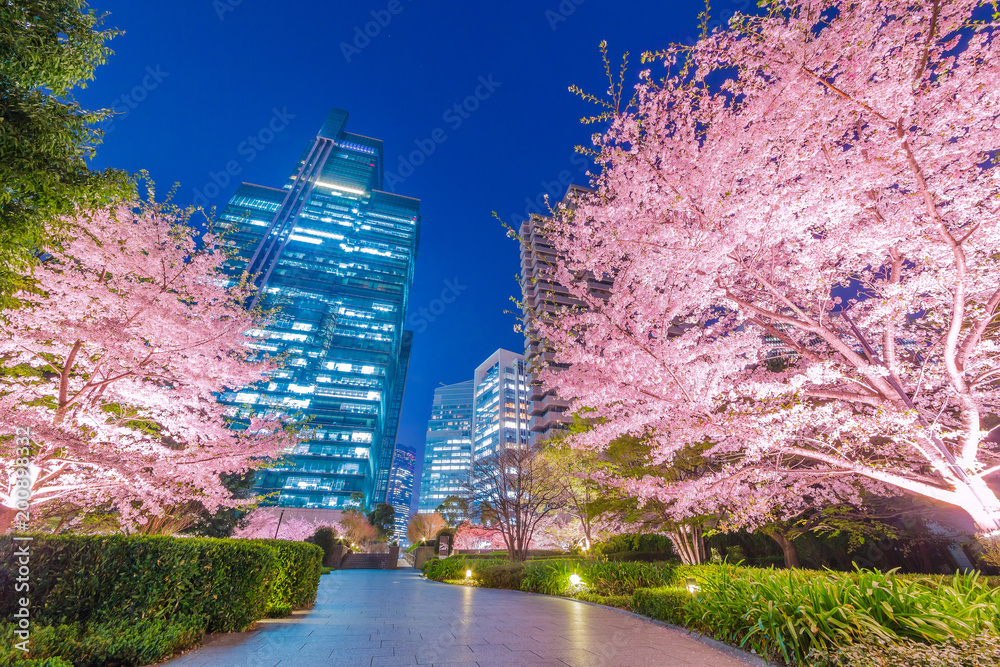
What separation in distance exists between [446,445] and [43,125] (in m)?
155

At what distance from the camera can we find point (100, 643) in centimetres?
392

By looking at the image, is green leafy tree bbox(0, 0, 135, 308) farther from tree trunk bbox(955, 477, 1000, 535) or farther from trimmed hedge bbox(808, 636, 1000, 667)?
tree trunk bbox(955, 477, 1000, 535)

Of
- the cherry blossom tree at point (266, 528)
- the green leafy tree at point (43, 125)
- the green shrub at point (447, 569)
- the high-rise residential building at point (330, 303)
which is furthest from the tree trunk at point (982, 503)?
the high-rise residential building at point (330, 303)

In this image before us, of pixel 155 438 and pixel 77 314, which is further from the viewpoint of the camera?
pixel 155 438

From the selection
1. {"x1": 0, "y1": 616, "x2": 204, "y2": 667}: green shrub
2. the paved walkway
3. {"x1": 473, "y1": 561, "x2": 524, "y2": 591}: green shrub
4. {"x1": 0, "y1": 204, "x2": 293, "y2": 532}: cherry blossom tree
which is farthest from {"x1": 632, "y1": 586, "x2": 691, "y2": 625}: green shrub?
{"x1": 0, "y1": 204, "x2": 293, "y2": 532}: cherry blossom tree

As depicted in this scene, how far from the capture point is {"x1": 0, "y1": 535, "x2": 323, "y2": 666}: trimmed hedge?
404cm

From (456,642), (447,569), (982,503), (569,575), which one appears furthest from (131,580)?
(447,569)

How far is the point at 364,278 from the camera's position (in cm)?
10538

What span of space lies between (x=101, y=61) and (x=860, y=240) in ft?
37.2

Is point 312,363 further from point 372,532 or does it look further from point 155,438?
point 155,438

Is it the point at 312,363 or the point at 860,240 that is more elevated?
the point at 312,363

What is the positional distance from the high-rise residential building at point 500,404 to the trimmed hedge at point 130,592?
81.0 m

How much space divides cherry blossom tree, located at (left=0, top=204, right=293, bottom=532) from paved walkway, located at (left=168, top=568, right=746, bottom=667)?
4422 mm

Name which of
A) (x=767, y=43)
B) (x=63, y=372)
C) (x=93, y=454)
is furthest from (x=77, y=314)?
(x=767, y=43)
